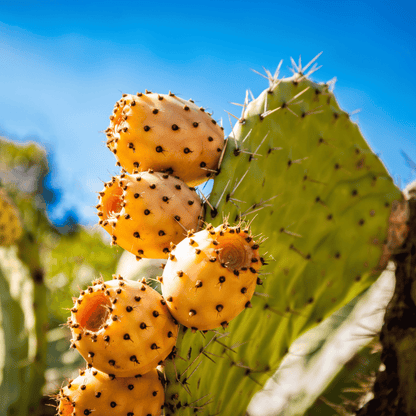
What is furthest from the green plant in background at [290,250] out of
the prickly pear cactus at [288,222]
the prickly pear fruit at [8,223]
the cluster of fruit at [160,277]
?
the prickly pear fruit at [8,223]

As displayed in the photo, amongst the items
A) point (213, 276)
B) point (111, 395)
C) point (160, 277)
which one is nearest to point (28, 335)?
point (111, 395)

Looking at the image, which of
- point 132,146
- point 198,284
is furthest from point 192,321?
point 132,146

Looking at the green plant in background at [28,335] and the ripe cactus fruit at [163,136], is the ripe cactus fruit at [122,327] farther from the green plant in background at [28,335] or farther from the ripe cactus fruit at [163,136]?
the green plant in background at [28,335]

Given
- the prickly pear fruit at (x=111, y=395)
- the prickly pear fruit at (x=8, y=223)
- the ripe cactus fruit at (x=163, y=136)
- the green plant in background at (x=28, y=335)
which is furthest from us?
the prickly pear fruit at (x=8, y=223)

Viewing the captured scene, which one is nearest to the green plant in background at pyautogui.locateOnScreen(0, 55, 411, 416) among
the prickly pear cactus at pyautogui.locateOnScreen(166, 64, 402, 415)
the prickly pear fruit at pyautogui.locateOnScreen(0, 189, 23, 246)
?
the prickly pear cactus at pyautogui.locateOnScreen(166, 64, 402, 415)

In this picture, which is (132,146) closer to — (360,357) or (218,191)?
(218,191)

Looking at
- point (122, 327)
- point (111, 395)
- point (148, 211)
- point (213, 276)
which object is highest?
point (148, 211)

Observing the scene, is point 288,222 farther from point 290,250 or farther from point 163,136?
point 163,136

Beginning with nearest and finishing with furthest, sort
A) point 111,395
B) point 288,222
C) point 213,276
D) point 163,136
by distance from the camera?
point 213,276, point 111,395, point 163,136, point 288,222
